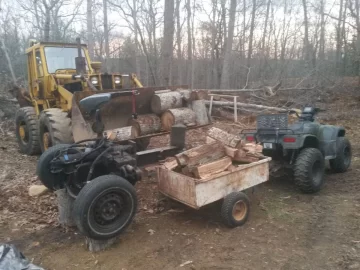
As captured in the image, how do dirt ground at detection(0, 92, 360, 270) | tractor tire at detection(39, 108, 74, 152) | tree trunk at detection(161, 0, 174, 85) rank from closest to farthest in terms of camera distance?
dirt ground at detection(0, 92, 360, 270), tractor tire at detection(39, 108, 74, 152), tree trunk at detection(161, 0, 174, 85)

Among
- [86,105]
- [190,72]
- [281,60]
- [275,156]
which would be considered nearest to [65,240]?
[86,105]

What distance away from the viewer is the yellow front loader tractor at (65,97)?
6542 millimetres

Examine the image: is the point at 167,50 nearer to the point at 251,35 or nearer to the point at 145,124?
the point at 145,124

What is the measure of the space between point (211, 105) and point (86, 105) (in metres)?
7.56

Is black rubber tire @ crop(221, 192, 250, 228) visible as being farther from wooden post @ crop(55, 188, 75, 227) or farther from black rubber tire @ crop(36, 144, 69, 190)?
black rubber tire @ crop(36, 144, 69, 190)

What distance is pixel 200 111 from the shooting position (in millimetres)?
7273

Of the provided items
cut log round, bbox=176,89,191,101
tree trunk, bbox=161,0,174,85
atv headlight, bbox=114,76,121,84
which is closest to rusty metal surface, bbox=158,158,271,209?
cut log round, bbox=176,89,191,101

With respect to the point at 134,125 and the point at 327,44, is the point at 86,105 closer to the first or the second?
the point at 134,125

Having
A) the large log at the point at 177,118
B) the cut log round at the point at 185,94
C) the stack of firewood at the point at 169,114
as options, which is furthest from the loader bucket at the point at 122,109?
the large log at the point at 177,118

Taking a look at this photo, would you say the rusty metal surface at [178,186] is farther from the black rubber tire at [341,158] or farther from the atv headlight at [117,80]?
the atv headlight at [117,80]

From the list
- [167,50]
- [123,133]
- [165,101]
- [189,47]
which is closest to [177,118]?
[165,101]

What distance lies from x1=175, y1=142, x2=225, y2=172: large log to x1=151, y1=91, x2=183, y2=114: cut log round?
7.03 feet

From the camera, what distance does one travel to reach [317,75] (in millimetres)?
17203

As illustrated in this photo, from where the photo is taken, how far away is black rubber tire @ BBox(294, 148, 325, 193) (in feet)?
17.7
